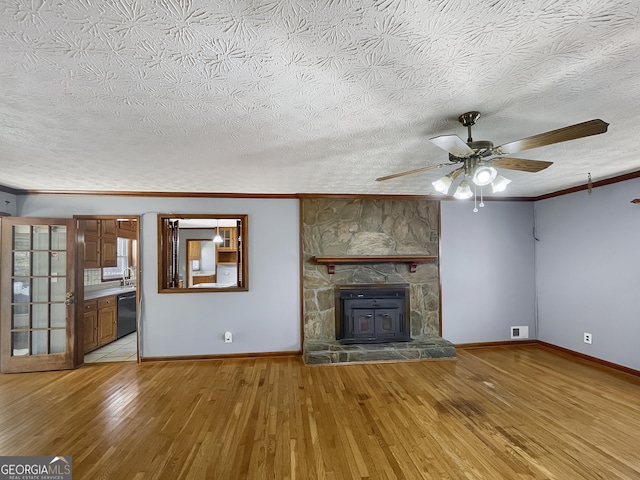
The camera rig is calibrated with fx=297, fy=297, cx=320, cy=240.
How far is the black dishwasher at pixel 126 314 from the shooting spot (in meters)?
5.22

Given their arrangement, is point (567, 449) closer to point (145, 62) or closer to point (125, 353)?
point (145, 62)

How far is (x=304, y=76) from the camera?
1.43 metres

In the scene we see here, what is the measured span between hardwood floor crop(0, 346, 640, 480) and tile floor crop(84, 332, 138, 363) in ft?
1.41

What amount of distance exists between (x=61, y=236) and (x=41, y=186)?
25.5 inches

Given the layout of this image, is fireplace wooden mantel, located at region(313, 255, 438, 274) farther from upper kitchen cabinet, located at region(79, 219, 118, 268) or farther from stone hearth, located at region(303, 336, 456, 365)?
upper kitchen cabinet, located at region(79, 219, 118, 268)

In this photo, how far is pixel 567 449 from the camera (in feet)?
7.05

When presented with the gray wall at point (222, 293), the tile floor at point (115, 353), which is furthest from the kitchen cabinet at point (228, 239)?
the gray wall at point (222, 293)

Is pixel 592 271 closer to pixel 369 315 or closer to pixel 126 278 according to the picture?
pixel 369 315

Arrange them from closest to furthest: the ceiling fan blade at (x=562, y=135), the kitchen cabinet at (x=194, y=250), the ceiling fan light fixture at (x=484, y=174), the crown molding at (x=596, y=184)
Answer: the ceiling fan blade at (x=562, y=135) → the ceiling fan light fixture at (x=484, y=174) → the crown molding at (x=596, y=184) → the kitchen cabinet at (x=194, y=250)

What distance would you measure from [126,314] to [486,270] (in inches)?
244

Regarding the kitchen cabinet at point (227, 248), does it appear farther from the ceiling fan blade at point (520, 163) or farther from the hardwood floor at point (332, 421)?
the ceiling fan blade at point (520, 163)

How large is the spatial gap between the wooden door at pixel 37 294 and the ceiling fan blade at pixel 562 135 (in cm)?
480

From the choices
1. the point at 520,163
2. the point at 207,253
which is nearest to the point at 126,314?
the point at 207,253

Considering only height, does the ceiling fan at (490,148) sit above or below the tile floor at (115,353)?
above
